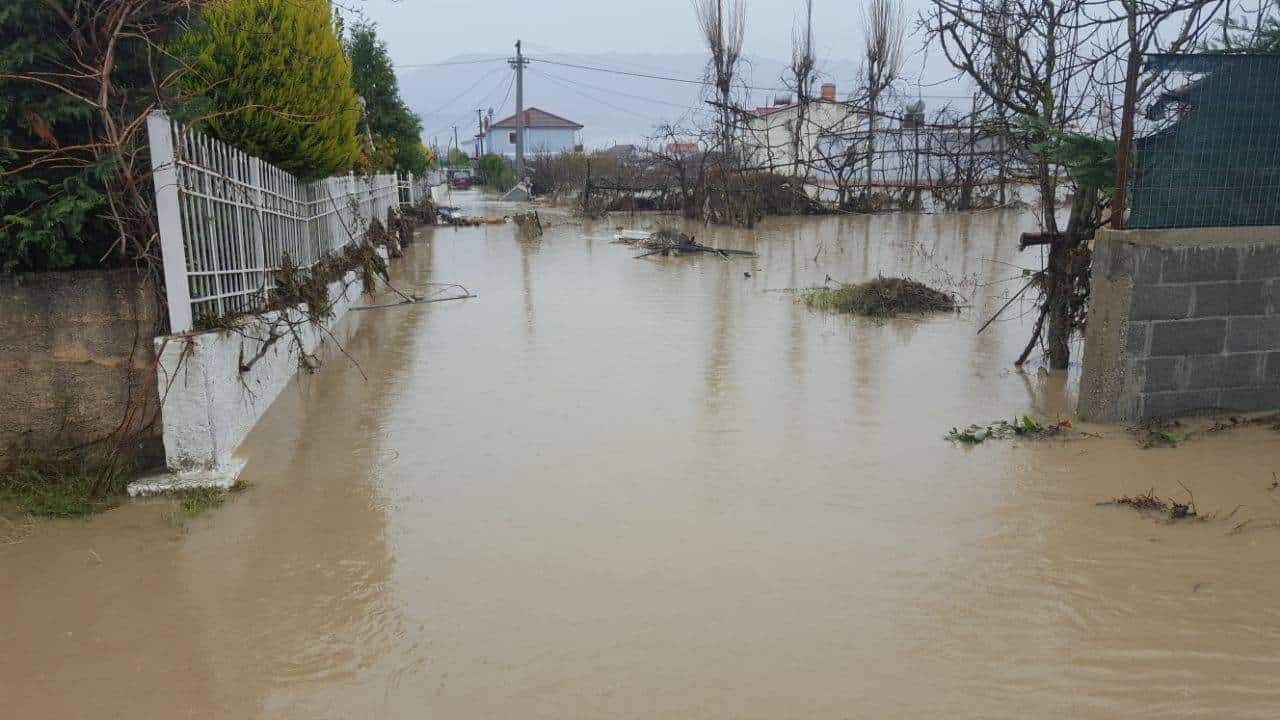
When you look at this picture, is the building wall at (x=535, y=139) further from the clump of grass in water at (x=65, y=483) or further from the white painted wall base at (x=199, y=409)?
the clump of grass in water at (x=65, y=483)

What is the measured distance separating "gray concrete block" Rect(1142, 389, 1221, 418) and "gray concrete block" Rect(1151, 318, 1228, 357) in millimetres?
264

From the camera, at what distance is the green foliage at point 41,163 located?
489 centimetres

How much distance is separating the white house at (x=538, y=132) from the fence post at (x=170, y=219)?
92.5 metres

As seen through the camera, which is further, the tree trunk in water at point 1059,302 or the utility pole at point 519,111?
the utility pole at point 519,111

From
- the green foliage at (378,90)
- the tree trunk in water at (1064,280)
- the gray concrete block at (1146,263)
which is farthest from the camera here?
the green foliage at (378,90)

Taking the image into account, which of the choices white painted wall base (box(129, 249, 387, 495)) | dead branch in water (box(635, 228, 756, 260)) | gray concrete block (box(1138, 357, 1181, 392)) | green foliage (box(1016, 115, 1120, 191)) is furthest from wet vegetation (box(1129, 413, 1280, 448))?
dead branch in water (box(635, 228, 756, 260))

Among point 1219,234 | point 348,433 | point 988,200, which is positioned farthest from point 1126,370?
point 988,200

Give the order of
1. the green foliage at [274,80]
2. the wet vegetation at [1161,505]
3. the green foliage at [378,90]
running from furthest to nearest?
the green foliage at [378,90], the green foliage at [274,80], the wet vegetation at [1161,505]

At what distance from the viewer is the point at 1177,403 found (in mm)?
6105

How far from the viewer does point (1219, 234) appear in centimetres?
598

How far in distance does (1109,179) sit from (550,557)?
4.89 m

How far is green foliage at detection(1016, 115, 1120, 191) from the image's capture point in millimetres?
6566

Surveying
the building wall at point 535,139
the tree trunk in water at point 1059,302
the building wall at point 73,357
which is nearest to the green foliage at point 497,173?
the building wall at point 535,139

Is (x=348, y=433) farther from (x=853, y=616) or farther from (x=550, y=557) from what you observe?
(x=853, y=616)
